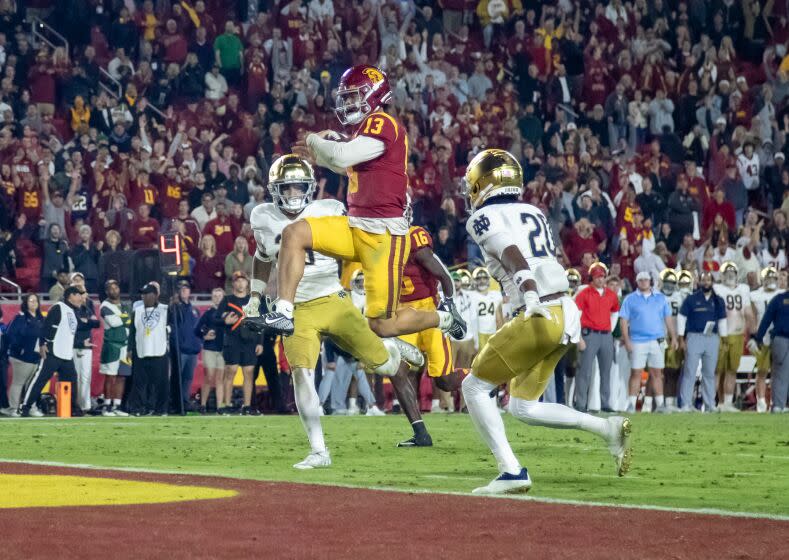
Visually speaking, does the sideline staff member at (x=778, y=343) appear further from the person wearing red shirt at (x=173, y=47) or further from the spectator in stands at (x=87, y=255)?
the person wearing red shirt at (x=173, y=47)

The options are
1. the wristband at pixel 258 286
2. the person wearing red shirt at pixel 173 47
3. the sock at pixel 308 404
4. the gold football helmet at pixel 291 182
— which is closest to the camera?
the sock at pixel 308 404

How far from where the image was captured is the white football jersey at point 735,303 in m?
20.0

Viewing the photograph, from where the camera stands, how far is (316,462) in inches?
374

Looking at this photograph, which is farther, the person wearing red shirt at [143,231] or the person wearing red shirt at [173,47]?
the person wearing red shirt at [173,47]

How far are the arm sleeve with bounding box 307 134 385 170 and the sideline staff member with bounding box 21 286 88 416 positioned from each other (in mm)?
8946

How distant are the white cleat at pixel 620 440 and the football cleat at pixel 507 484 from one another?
2.34 feet

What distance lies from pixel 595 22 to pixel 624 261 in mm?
6104

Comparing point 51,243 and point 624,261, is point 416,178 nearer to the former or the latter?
point 624,261

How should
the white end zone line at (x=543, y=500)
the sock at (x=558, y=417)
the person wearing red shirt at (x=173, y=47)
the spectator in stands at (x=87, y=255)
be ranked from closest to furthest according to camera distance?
the white end zone line at (x=543, y=500), the sock at (x=558, y=417), the spectator in stands at (x=87, y=255), the person wearing red shirt at (x=173, y=47)

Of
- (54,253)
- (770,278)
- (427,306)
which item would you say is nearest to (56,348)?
(54,253)

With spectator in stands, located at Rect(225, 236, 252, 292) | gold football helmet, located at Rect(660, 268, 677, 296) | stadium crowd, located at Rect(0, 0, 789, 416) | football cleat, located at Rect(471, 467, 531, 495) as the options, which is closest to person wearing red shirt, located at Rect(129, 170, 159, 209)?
stadium crowd, located at Rect(0, 0, 789, 416)

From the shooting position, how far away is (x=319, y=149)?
9008mm

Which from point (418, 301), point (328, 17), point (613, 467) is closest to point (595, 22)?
point (328, 17)

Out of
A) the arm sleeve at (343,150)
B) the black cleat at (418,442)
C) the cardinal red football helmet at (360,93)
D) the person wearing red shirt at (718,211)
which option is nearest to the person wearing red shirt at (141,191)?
the person wearing red shirt at (718,211)
